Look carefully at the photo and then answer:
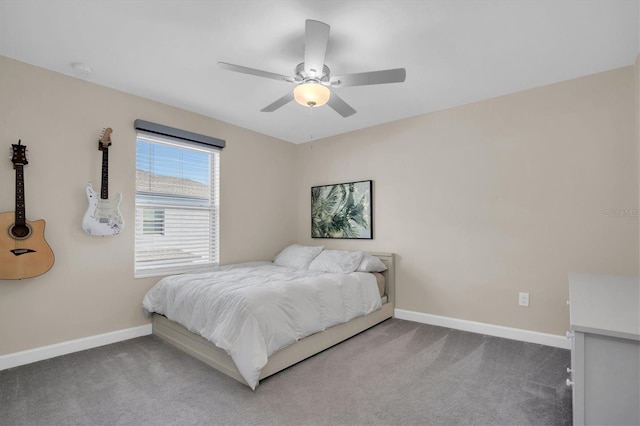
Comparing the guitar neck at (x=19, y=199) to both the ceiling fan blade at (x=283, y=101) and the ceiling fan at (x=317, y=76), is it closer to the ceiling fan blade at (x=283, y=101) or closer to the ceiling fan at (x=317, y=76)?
the ceiling fan at (x=317, y=76)

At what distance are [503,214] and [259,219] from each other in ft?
9.68

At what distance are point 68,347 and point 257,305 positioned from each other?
184cm

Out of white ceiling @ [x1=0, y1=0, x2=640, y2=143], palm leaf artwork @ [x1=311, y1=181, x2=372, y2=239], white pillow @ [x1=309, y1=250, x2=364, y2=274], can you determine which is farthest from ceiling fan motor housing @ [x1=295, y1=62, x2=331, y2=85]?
white pillow @ [x1=309, y1=250, x2=364, y2=274]

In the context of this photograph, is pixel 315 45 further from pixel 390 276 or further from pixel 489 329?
pixel 489 329

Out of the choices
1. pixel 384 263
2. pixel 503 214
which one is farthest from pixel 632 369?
pixel 384 263

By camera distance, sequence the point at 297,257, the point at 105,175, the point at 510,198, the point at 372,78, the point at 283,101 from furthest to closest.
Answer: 1. the point at 297,257
2. the point at 510,198
3. the point at 105,175
4. the point at 283,101
5. the point at 372,78

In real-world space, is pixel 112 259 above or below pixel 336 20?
below

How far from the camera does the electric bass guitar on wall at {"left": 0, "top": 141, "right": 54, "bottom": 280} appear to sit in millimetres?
2393

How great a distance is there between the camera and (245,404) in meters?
1.98

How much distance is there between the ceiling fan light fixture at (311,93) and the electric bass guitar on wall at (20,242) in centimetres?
226

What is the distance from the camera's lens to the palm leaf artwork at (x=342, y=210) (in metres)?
4.11

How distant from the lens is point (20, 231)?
8.09ft

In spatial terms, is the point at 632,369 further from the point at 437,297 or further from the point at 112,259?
the point at 112,259

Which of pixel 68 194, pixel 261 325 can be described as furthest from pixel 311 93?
pixel 68 194
